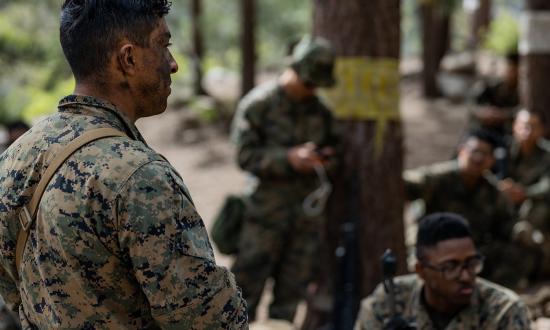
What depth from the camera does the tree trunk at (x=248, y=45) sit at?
14.9m

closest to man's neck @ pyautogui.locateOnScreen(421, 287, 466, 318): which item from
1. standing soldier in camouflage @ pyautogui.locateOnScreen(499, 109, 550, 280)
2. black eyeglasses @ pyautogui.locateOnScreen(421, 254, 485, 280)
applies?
black eyeglasses @ pyautogui.locateOnScreen(421, 254, 485, 280)

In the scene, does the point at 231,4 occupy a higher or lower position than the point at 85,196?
higher

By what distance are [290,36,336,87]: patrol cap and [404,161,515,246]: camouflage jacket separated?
1.11 meters

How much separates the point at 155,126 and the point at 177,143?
1319 millimetres

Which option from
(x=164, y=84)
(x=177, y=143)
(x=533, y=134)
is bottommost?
(x=177, y=143)

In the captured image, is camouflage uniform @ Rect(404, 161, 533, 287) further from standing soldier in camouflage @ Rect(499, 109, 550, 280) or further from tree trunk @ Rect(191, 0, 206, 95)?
tree trunk @ Rect(191, 0, 206, 95)

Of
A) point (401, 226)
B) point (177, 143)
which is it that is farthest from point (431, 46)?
point (401, 226)

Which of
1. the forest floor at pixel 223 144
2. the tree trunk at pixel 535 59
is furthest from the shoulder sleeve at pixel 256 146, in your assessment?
the forest floor at pixel 223 144

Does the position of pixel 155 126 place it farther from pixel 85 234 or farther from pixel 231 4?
pixel 85 234

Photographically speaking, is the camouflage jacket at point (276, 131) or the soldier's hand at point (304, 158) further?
the camouflage jacket at point (276, 131)

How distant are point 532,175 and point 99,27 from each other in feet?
17.2

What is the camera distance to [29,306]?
2018mm

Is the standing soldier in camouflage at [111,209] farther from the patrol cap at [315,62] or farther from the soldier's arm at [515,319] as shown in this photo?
the patrol cap at [315,62]

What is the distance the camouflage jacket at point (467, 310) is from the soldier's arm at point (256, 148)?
5.35 ft
